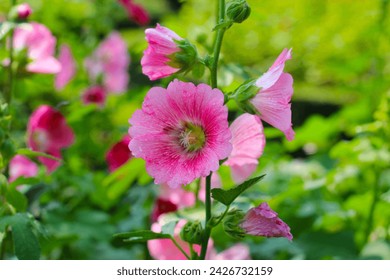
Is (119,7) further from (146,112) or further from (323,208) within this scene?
(146,112)

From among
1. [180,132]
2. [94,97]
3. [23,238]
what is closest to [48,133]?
[94,97]

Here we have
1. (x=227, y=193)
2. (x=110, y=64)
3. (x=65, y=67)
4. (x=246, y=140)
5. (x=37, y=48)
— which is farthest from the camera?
(x=110, y=64)

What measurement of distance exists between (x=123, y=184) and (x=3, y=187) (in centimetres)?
35

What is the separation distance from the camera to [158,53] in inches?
36.7

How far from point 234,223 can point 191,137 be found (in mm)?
120

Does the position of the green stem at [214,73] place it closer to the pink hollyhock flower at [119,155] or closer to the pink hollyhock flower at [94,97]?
the pink hollyhock flower at [119,155]

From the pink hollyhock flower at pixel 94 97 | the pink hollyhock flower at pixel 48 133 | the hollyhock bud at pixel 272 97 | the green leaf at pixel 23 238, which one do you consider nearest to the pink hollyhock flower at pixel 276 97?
the hollyhock bud at pixel 272 97

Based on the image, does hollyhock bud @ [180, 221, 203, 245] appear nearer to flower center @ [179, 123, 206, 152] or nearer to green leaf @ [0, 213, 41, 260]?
flower center @ [179, 123, 206, 152]

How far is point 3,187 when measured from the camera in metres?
1.09

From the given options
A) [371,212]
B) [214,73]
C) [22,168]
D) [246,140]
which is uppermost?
[214,73]

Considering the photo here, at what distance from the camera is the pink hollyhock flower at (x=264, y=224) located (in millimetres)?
878

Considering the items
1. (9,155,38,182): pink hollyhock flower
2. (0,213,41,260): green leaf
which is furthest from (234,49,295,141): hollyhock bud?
(9,155,38,182): pink hollyhock flower

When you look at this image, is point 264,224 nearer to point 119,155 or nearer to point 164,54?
point 164,54
